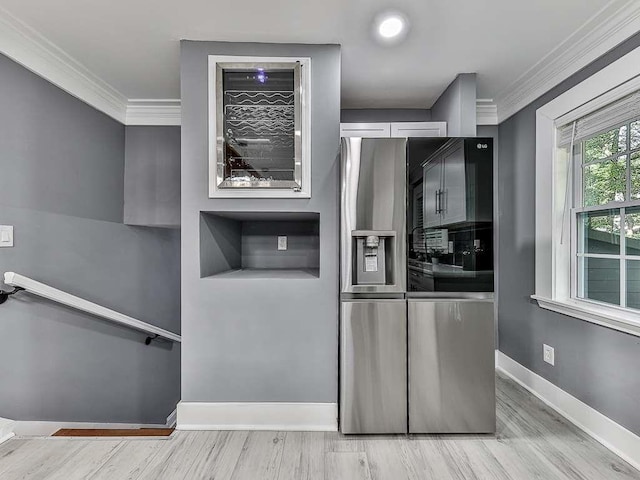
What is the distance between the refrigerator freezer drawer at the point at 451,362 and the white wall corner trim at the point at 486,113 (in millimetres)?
1896

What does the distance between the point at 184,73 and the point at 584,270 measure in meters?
2.88

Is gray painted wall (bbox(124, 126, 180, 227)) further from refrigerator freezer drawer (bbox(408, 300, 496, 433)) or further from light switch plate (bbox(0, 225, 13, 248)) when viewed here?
refrigerator freezer drawer (bbox(408, 300, 496, 433))

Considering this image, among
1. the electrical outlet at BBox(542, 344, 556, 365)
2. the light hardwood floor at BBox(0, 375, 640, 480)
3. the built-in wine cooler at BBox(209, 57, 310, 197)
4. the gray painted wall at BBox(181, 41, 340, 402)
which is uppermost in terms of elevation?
the built-in wine cooler at BBox(209, 57, 310, 197)

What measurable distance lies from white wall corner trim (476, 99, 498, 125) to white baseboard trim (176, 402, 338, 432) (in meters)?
2.71

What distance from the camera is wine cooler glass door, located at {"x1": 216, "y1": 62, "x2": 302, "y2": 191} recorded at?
217cm

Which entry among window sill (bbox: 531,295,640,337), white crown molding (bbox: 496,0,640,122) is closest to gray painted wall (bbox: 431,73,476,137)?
white crown molding (bbox: 496,0,640,122)

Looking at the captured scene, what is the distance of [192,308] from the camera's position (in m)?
2.15

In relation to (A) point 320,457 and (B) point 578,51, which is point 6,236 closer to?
(A) point 320,457

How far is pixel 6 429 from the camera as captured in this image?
200cm

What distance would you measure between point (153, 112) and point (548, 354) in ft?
12.5

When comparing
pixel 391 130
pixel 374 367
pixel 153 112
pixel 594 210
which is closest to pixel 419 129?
pixel 391 130

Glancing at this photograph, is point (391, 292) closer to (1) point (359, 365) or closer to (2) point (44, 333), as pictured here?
(1) point (359, 365)

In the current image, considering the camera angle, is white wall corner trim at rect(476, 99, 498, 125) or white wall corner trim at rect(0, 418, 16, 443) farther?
white wall corner trim at rect(476, 99, 498, 125)

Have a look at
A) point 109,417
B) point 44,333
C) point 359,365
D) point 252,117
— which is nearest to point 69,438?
point 44,333
